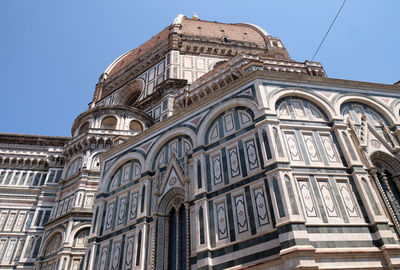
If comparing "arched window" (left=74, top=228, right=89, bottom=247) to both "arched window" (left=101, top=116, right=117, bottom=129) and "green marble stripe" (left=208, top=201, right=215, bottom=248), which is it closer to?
"arched window" (left=101, top=116, right=117, bottom=129)

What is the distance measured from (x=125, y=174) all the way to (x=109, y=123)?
13.5 meters

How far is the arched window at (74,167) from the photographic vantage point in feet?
82.9

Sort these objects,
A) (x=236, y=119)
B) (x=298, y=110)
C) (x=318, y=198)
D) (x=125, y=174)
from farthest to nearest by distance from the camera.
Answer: (x=125, y=174), (x=236, y=119), (x=298, y=110), (x=318, y=198)

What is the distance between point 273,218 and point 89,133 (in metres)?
19.6

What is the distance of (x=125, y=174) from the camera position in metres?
15.6

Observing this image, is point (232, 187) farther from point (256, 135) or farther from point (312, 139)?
point (312, 139)

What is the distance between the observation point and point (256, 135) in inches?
473

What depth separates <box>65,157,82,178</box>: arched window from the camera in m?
25.3

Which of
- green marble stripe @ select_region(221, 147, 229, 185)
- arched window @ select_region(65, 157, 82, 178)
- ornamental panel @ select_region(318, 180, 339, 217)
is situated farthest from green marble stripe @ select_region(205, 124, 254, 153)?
arched window @ select_region(65, 157, 82, 178)

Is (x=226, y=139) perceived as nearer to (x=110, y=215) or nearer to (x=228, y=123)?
(x=228, y=123)

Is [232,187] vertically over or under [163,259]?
over

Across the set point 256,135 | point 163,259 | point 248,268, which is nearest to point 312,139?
point 256,135

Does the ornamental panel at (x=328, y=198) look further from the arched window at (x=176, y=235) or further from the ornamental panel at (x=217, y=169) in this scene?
the arched window at (x=176, y=235)

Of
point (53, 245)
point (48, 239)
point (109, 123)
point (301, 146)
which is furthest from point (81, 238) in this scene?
point (301, 146)
